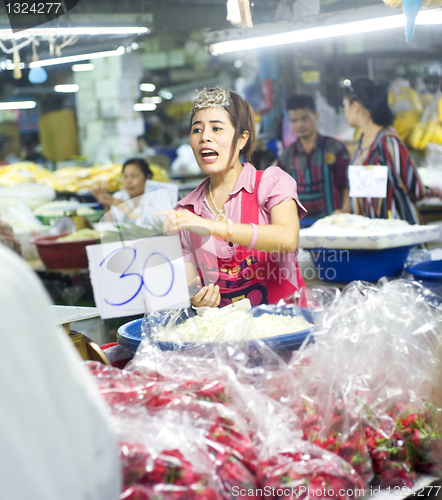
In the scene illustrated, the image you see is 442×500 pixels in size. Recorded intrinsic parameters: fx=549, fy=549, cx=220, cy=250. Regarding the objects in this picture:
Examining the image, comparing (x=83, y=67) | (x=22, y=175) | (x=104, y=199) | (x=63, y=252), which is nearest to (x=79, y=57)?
(x=83, y=67)

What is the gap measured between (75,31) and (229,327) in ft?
13.1

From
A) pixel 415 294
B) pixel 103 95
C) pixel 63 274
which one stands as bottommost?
pixel 63 274

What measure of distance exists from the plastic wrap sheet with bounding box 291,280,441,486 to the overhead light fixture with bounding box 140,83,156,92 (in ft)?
23.8

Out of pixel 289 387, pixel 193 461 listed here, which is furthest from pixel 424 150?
pixel 193 461

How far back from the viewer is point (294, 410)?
1.05 metres

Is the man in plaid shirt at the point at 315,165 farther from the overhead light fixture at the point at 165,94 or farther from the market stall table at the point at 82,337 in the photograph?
the overhead light fixture at the point at 165,94

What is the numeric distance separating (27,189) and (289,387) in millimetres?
4181

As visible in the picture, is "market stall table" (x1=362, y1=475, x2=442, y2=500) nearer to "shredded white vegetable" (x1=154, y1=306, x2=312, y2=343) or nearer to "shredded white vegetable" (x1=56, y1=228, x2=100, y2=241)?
"shredded white vegetable" (x1=154, y1=306, x2=312, y2=343)

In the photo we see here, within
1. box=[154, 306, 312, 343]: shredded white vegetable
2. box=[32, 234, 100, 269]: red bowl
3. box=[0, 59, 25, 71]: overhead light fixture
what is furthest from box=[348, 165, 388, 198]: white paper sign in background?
box=[0, 59, 25, 71]: overhead light fixture

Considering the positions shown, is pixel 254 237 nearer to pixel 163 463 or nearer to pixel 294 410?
pixel 294 410

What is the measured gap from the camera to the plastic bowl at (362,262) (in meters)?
2.63

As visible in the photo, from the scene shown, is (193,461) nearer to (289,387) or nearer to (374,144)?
(289,387)

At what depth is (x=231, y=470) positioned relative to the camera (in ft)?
2.77

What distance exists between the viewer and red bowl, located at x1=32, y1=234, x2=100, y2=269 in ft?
11.1
